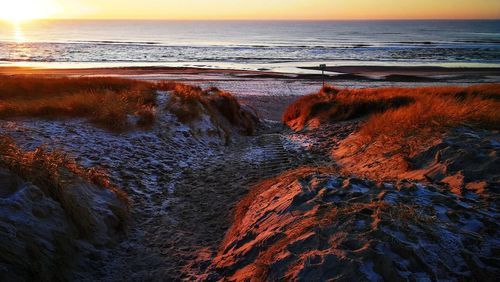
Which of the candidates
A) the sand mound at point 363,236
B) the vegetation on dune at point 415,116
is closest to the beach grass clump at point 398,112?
the vegetation on dune at point 415,116

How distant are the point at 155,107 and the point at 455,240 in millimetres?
10882

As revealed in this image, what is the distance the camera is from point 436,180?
256 inches

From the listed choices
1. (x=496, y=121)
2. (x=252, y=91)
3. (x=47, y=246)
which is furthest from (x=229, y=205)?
(x=252, y=91)

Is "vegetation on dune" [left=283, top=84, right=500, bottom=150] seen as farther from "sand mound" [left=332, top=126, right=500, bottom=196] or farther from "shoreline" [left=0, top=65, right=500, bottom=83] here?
"shoreline" [left=0, top=65, right=500, bottom=83]

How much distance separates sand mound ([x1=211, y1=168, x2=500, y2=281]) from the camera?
12.5 feet

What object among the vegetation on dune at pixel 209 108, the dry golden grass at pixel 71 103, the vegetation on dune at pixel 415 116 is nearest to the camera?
the vegetation on dune at pixel 415 116

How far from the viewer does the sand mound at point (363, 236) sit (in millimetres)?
3795

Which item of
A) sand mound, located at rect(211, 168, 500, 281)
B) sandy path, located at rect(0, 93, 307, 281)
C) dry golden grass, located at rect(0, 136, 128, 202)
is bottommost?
sandy path, located at rect(0, 93, 307, 281)

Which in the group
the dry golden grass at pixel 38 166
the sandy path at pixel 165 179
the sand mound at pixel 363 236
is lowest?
the sandy path at pixel 165 179

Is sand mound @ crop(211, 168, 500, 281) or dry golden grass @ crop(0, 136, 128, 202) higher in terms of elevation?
dry golden grass @ crop(0, 136, 128, 202)

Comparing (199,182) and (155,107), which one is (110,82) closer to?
(155,107)

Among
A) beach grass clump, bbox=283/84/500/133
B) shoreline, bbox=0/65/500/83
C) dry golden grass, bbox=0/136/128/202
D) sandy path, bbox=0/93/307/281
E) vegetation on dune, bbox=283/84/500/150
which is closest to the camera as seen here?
dry golden grass, bbox=0/136/128/202

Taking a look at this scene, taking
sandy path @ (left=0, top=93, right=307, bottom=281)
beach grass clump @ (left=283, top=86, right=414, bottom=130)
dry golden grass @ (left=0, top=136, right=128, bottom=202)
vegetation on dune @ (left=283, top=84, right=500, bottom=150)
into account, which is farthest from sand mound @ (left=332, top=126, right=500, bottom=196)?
beach grass clump @ (left=283, top=86, right=414, bottom=130)

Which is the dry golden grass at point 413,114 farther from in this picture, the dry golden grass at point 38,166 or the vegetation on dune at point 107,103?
the dry golden grass at point 38,166
